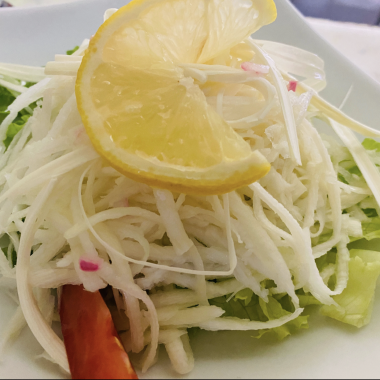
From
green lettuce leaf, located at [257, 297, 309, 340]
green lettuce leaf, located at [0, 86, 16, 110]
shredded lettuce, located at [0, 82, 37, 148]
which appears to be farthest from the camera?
green lettuce leaf, located at [0, 86, 16, 110]

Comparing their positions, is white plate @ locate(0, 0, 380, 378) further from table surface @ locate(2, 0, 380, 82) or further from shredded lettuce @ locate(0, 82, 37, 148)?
table surface @ locate(2, 0, 380, 82)

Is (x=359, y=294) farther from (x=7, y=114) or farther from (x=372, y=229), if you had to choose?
(x=7, y=114)

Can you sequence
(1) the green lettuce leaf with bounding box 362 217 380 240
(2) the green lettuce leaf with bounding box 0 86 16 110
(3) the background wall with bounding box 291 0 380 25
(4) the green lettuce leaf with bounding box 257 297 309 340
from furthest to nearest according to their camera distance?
(3) the background wall with bounding box 291 0 380 25 < (2) the green lettuce leaf with bounding box 0 86 16 110 < (1) the green lettuce leaf with bounding box 362 217 380 240 < (4) the green lettuce leaf with bounding box 257 297 309 340

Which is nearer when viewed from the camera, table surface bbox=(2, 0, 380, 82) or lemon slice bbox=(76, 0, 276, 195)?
lemon slice bbox=(76, 0, 276, 195)

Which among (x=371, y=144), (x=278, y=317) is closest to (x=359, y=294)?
(x=278, y=317)

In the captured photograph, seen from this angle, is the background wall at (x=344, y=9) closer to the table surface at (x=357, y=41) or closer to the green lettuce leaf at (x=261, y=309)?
the table surface at (x=357, y=41)

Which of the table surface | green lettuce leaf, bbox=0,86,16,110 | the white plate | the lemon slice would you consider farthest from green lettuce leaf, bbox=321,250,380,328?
the table surface

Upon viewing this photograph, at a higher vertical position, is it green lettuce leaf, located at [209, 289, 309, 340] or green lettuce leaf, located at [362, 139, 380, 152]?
green lettuce leaf, located at [362, 139, 380, 152]

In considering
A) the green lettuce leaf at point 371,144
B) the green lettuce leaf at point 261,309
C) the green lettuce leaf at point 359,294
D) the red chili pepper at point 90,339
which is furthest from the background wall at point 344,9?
the red chili pepper at point 90,339
